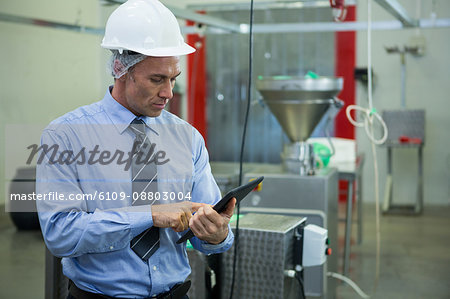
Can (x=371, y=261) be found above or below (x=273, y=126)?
below

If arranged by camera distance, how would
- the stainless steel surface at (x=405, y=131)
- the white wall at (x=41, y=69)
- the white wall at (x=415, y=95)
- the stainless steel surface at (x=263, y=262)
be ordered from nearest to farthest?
1. the stainless steel surface at (x=263, y=262)
2. the white wall at (x=41, y=69)
3. the stainless steel surface at (x=405, y=131)
4. the white wall at (x=415, y=95)

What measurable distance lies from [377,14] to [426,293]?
3903 millimetres

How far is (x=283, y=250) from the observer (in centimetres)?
188

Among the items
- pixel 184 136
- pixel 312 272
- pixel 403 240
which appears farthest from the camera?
pixel 403 240

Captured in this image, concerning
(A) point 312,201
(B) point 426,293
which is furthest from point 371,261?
(A) point 312,201

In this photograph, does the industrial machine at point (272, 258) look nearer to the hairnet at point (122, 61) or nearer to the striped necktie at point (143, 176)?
the striped necktie at point (143, 176)

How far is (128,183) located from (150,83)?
25cm

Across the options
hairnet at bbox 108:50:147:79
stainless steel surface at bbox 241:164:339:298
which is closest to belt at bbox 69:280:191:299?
hairnet at bbox 108:50:147:79

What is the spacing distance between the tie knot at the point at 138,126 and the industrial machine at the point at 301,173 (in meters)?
1.30

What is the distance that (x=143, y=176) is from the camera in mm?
1314

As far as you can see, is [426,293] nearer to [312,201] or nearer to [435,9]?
[312,201]

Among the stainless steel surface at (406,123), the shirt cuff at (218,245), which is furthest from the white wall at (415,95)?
the shirt cuff at (218,245)

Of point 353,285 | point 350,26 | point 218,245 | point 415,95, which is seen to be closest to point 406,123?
point 415,95

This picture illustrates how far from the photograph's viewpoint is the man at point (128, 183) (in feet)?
3.84
